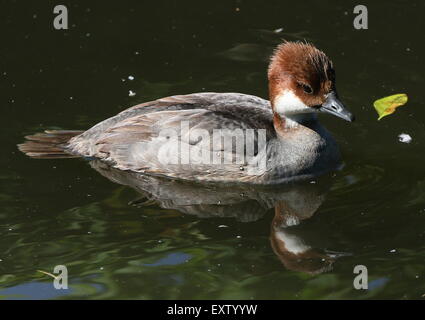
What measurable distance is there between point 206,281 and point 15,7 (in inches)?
286

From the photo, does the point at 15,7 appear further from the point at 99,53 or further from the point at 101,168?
the point at 101,168

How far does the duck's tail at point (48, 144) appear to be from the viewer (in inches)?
418

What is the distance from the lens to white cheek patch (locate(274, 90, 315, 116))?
1002 cm

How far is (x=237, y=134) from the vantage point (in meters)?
9.93

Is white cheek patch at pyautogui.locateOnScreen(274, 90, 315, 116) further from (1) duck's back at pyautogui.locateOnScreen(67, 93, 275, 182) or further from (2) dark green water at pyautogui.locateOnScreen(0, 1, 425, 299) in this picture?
(2) dark green water at pyautogui.locateOnScreen(0, 1, 425, 299)

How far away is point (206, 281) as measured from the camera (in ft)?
26.9

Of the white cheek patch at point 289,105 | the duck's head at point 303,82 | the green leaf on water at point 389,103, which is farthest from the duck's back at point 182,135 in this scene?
the green leaf on water at point 389,103

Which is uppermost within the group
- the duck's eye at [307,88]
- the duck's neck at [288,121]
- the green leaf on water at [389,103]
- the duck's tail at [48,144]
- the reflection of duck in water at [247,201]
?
the duck's eye at [307,88]

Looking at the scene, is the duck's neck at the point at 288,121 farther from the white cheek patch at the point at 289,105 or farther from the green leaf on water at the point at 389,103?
the green leaf on water at the point at 389,103

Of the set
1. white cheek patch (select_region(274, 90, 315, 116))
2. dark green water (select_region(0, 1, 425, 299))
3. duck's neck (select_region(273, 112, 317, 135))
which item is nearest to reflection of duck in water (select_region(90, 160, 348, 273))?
dark green water (select_region(0, 1, 425, 299))

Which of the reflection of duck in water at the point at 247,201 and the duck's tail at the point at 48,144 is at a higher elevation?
the duck's tail at the point at 48,144

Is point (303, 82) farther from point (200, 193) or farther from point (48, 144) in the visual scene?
point (48, 144)

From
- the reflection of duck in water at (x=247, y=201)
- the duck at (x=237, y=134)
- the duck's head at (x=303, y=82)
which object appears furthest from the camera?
the duck at (x=237, y=134)
